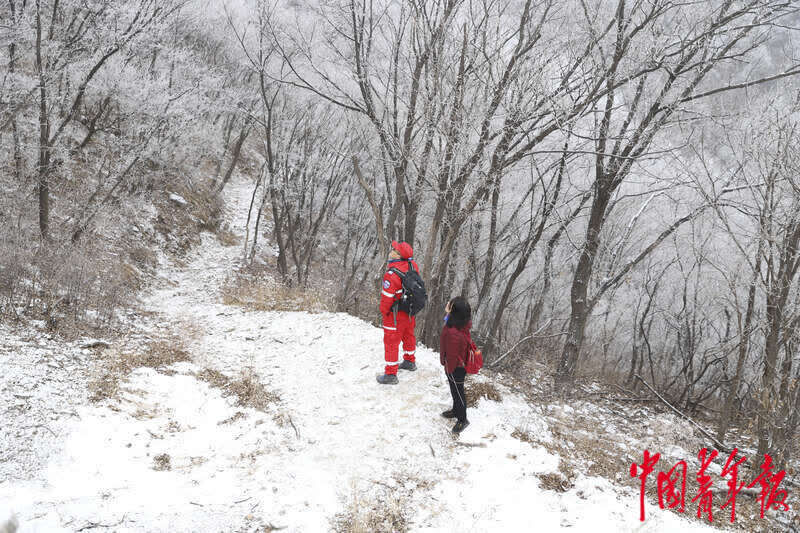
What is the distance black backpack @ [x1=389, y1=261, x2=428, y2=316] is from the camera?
Result: 5973mm

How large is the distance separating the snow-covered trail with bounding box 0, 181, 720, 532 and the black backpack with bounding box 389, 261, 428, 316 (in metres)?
1.18

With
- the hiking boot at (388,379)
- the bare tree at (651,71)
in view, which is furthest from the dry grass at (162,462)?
the bare tree at (651,71)

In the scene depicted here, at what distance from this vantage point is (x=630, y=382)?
52.5 ft

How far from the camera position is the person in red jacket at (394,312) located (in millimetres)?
5996

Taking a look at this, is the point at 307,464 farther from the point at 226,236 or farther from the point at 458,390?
the point at 226,236

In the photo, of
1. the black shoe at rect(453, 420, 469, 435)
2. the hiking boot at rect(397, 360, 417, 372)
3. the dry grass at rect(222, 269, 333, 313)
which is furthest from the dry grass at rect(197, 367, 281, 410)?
the dry grass at rect(222, 269, 333, 313)

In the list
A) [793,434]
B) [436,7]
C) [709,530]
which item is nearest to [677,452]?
[793,434]

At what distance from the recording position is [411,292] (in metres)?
5.99

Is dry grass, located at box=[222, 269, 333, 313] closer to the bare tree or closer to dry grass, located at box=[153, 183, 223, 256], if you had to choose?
dry grass, located at box=[153, 183, 223, 256]

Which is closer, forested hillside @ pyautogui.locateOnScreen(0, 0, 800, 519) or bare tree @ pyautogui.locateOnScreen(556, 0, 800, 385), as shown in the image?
forested hillside @ pyautogui.locateOnScreen(0, 0, 800, 519)

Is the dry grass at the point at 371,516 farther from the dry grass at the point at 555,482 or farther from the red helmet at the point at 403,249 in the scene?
the red helmet at the point at 403,249

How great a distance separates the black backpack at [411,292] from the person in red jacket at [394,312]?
0.14ft

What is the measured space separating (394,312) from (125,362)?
381cm

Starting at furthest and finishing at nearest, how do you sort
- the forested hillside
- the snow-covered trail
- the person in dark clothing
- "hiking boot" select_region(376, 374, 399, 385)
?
the forested hillside
"hiking boot" select_region(376, 374, 399, 385)
the person in dark clothing
the snow-covered trail
